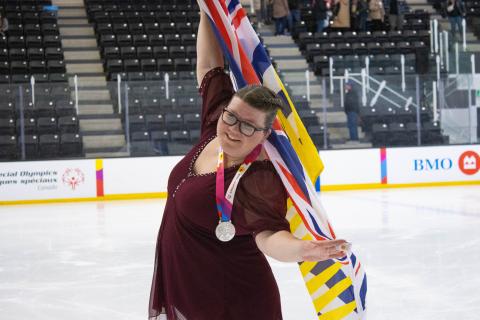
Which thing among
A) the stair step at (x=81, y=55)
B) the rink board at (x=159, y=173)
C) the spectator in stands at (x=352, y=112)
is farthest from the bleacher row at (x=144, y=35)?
the spectator in stands at (x=352, y=112)

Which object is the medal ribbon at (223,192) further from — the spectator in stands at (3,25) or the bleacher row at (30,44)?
the spectator in stands at (3,25)

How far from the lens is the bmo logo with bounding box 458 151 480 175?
45.5 feet

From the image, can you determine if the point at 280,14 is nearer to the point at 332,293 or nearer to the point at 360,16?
the point at 360,16

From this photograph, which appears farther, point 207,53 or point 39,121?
point 39,121

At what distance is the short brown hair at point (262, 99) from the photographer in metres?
2.15

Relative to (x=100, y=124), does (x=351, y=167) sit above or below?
below

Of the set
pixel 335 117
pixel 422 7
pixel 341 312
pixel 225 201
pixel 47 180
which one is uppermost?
pixel 422 7

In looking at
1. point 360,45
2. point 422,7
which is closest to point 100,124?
point 360,45

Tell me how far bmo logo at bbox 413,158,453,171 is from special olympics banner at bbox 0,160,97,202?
216 inches

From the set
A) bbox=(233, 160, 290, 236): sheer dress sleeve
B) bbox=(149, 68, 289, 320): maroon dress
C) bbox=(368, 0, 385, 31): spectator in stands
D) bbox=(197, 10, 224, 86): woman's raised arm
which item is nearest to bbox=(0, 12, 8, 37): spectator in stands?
bbox=(368, 0, 385, 31): spectator in stands

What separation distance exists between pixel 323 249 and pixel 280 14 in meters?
16.3

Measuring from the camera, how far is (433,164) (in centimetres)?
1383

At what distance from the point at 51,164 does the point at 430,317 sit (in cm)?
878

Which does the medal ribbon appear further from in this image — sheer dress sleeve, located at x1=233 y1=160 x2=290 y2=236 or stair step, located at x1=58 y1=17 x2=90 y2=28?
stair step, located at x1=58 y1=17 x2=90 y2=28
